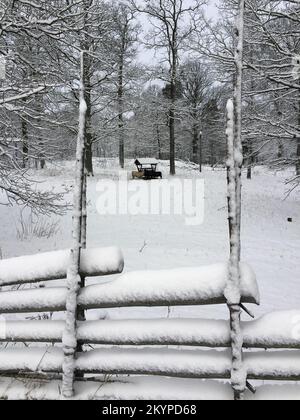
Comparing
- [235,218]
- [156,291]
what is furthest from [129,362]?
[235,218]

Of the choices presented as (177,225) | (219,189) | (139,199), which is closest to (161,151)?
(219,189)

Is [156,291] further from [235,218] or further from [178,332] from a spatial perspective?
[235,218]

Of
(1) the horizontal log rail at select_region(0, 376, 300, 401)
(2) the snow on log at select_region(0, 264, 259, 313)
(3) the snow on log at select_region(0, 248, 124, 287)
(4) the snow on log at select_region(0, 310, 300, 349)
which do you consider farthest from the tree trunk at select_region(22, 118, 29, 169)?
(1) the horizontal log rail at select_region(0, 376, 300, 401)

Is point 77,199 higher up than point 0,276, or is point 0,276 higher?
point 77,199

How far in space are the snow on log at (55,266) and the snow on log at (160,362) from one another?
63 cm

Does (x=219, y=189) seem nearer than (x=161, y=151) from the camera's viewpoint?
Yes

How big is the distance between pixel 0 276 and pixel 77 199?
109cm

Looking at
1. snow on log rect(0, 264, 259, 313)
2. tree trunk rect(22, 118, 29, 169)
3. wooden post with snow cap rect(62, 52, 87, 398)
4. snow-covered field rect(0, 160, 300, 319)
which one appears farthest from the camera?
tree trunk rect(22, 118, 29, 169)

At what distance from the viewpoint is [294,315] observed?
2797mm

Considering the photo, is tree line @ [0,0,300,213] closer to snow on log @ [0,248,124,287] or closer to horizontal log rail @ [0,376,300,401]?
snow on log @ [0,248,124,287]

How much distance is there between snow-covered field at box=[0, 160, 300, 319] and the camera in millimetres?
6547
